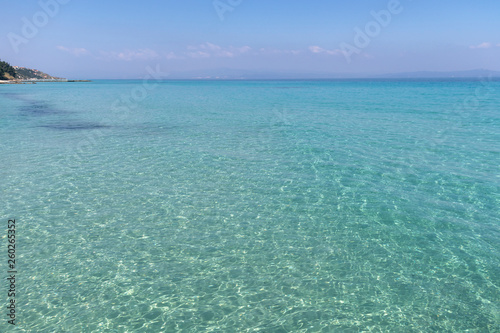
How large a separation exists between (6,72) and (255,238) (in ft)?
702

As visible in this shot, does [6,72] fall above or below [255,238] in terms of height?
above

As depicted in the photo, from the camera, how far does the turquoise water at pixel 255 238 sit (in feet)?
27.4

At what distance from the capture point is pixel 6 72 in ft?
564

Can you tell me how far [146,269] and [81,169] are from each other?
1240 centimetres

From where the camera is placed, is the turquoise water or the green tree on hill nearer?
the turquoise water

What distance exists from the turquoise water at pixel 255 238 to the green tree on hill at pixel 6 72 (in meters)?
183

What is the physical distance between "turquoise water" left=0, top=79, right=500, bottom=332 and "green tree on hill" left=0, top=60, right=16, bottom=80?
599 feet

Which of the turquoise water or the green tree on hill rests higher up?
the green tree on hill

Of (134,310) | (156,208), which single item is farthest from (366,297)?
(156,208)

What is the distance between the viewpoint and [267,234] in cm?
1223

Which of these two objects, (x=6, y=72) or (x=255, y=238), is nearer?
(x=255, y=238)

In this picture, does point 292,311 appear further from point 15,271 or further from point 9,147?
point 9,147

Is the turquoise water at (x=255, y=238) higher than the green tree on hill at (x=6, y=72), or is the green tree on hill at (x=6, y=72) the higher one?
the green tree on hill at (x=6, y=72)

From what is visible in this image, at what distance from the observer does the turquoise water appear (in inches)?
329
